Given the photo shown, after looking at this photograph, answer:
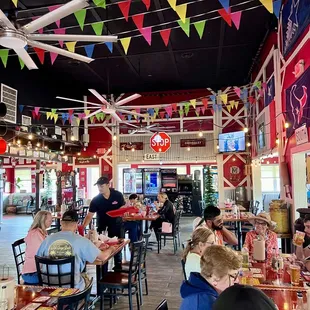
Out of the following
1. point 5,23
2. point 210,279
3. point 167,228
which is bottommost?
point 167,228

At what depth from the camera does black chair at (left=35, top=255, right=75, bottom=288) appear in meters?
2.90

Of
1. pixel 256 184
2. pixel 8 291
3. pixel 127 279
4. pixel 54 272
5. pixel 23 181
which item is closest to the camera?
pixel 8 291

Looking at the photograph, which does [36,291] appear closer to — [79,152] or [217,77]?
[217,77]

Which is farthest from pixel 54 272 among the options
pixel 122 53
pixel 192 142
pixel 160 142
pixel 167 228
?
pixel 192 142

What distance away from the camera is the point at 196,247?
2.77 m

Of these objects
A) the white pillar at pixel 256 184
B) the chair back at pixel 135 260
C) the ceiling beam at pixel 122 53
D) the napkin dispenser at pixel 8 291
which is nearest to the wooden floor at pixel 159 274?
the chair back at pixel 135 260

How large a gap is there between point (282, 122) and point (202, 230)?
415cm

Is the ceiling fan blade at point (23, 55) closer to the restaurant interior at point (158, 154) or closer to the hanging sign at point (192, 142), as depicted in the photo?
the restaurant interior at point (158, 154)

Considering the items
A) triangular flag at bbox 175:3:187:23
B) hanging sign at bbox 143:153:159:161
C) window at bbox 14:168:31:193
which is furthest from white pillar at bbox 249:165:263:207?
window at bbox 14:168:31:193

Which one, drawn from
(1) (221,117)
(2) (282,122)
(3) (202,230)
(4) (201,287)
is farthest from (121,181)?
(4) (201,287)

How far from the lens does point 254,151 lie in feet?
32.8

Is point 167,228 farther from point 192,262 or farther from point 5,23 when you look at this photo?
point 5,23

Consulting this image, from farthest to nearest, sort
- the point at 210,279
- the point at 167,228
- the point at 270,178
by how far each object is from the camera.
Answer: the point at 270,178
the point at 167,228
the point at 210,279

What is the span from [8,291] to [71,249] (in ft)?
3.14
